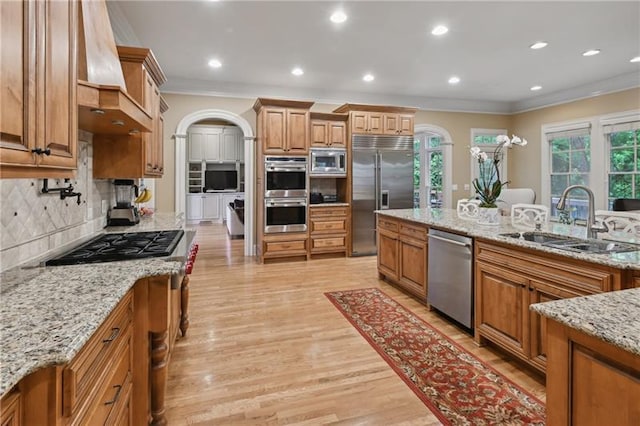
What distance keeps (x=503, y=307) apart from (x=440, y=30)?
3.05 metres

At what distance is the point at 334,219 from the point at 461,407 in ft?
13.2

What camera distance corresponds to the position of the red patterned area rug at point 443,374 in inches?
72.3

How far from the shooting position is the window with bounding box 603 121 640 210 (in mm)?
5320

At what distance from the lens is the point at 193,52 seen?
4316 millimetres

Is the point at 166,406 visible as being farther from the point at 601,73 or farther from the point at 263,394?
the point at 601,73

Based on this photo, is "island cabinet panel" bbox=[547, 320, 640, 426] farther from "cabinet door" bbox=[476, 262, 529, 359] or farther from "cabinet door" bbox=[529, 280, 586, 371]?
"cabinet door" bbox=[476, 262, 529, 359]

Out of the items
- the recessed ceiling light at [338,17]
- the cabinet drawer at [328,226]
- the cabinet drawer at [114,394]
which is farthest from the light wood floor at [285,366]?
the recessed ceiling light at [338,17]

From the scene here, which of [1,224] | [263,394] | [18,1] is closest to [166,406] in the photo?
[263,394]

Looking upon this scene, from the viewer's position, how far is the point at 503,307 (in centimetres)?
236

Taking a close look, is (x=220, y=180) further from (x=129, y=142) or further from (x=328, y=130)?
(x=129, y=142)

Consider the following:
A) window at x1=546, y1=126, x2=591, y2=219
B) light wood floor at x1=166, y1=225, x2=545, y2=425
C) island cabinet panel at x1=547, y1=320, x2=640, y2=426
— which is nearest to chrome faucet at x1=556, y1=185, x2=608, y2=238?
light wood floor at x1=166, y1=225, x2=545, y2=425

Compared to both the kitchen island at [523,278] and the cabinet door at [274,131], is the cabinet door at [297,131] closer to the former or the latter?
the cabinet door at [274,131]

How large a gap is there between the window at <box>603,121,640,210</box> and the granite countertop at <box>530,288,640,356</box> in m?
5.68

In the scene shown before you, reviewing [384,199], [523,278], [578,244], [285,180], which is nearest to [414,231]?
[523,278]
